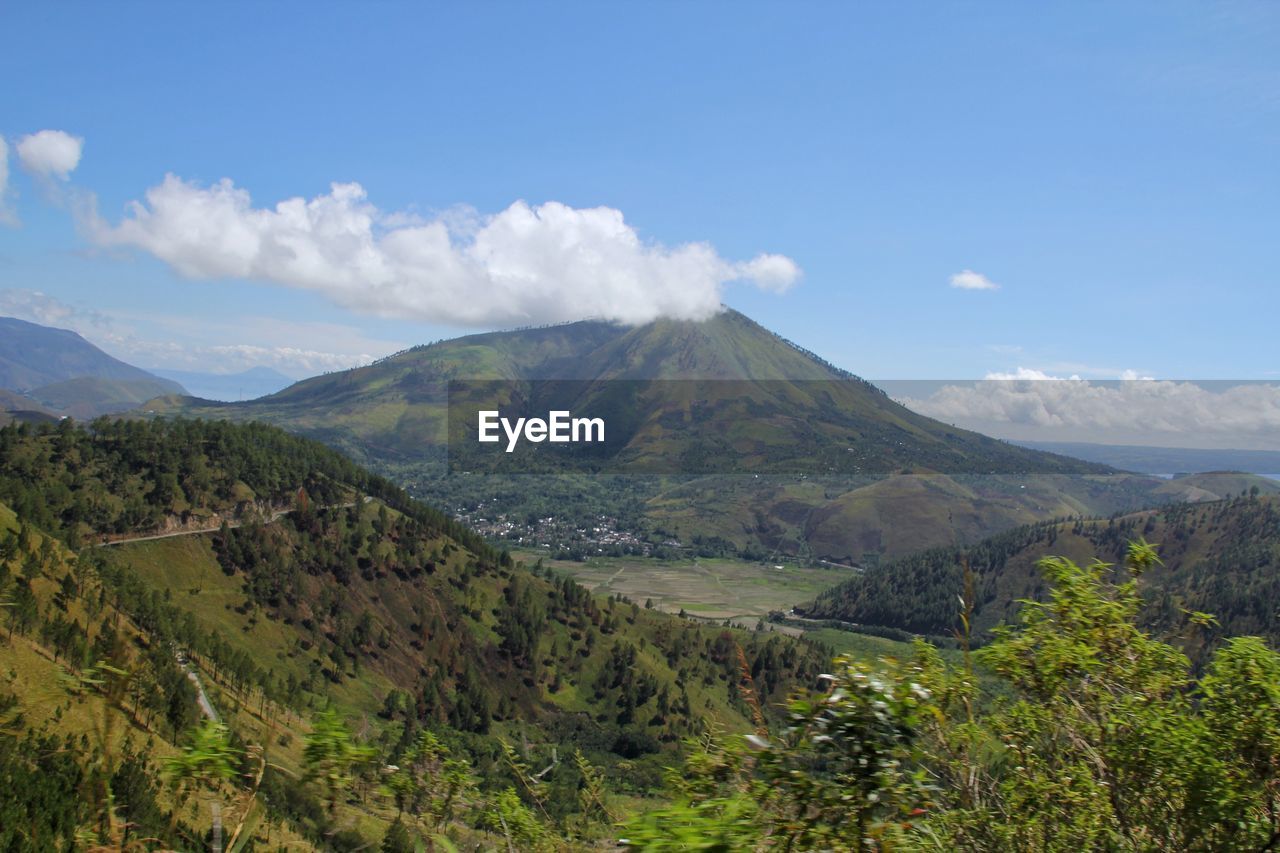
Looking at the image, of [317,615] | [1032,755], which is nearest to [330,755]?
[1032,755]

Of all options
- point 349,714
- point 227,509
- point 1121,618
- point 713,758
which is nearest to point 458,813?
point 713,758

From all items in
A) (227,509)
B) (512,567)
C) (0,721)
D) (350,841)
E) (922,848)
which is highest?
(0,721)

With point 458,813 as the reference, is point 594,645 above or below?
below

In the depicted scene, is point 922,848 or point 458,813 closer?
point 922,848

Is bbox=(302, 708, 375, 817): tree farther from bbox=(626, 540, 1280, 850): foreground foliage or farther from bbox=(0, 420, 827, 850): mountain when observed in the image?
bbox=(0, 420, 827, 850): mountain

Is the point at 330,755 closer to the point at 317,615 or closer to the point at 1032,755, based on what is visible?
the point at 1032,755

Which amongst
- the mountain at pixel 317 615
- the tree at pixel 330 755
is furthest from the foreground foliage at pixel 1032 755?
the mountain at pixel 317 615

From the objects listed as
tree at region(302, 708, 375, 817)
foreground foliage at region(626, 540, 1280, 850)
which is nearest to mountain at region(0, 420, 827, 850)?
tree at region(302, 708, 375, 817)

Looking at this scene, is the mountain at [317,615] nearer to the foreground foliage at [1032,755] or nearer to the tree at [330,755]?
the tree at [330,755]

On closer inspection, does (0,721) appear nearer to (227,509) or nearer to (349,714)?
(349,714)
